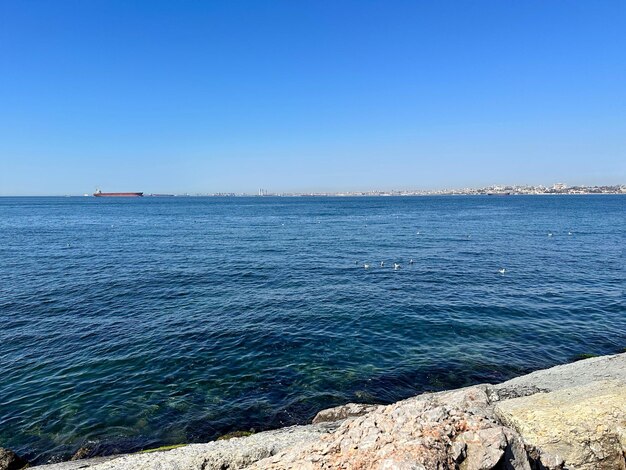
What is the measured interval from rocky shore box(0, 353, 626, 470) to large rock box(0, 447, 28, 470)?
1.2 inches

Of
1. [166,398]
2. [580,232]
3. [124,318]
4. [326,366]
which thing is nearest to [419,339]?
[326,366]

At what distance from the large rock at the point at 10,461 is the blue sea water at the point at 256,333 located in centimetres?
85

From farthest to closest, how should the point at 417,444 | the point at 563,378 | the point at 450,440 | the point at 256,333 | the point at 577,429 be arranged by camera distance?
1. the point at 256,333
2. the point at 563,378
3. the point at 577,429
4. the point at 450,440
5. the point at 417,444

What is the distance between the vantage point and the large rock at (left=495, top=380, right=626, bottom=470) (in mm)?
8395

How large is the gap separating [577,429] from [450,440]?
441 centimetres

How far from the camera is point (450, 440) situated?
654cm

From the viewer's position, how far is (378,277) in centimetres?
3478

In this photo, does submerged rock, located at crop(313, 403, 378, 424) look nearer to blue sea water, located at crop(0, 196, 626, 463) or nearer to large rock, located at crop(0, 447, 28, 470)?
blue sea water, located at crop(0, 196, 626, 463)

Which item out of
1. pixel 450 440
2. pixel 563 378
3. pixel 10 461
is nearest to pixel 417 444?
pixel 450 440

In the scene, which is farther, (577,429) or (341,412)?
(341,412)

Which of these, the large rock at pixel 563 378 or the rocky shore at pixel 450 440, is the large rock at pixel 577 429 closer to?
the rocky shore at pixel 450 440

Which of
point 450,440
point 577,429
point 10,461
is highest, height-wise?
point 450,440

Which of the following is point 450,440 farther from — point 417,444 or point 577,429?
point 577,429

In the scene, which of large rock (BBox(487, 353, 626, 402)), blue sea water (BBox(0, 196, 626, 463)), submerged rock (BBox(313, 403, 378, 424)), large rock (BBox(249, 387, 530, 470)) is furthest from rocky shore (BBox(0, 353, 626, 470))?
blue sea water (BBox(0, 196, 626, 463))
